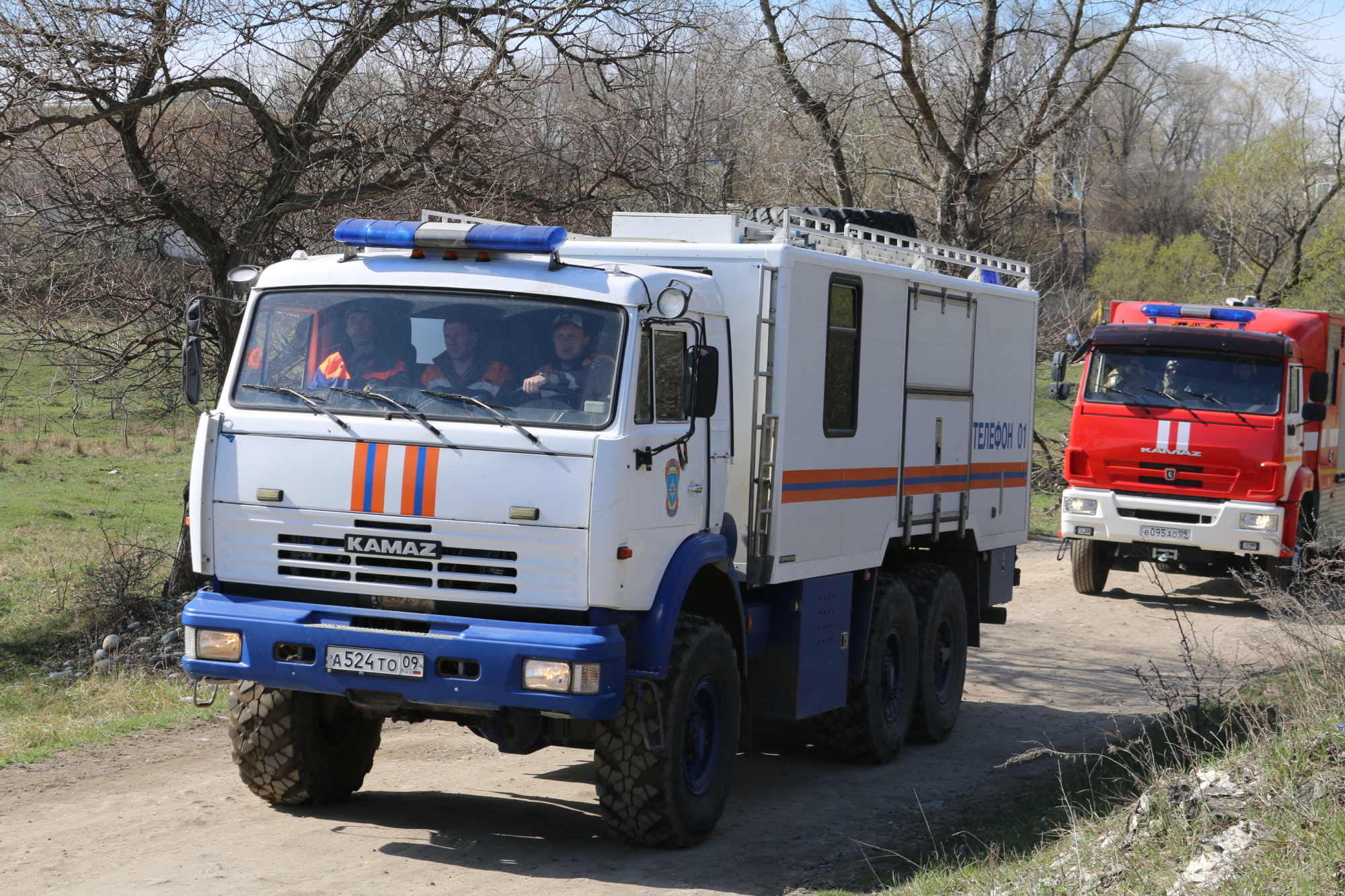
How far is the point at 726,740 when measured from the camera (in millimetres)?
6914

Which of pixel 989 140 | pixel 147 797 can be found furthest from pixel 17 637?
pixel 989 140

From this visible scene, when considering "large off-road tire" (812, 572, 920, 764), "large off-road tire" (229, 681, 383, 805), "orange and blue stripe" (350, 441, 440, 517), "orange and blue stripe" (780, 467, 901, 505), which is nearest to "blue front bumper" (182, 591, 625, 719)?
"orange and blue stripe" (350, 441, 440, 517)

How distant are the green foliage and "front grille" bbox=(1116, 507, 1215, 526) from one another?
3213 centimetres

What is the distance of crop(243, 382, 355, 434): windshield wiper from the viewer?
603cm

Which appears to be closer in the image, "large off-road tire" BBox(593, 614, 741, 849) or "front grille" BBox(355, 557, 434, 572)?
"front grille" BBox(355, 557, 434, 572)

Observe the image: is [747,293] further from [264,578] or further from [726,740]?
[264,578]

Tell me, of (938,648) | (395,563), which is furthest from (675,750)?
(938,648)

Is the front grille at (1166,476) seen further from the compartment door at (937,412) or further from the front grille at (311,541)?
the front grille at (311,541)

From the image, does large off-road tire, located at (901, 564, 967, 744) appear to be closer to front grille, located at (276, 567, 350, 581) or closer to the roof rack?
the roof rack

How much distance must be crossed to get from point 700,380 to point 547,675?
1.50 m

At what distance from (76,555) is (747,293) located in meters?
12.7

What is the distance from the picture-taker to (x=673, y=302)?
242 inches

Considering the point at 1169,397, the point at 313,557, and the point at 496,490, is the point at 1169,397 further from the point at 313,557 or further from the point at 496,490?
the point at 313,557

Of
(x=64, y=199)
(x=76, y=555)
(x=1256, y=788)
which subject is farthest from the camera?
(x=76, y=555)
